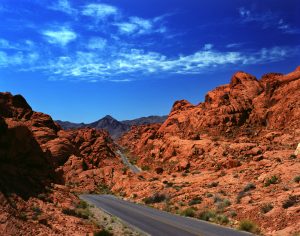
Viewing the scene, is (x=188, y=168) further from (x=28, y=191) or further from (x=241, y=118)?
(x=28, y=191)

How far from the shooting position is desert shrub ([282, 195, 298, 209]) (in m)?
23.7

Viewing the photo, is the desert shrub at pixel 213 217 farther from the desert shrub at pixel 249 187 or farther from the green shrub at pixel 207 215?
the desert shrub at pixel 249 187

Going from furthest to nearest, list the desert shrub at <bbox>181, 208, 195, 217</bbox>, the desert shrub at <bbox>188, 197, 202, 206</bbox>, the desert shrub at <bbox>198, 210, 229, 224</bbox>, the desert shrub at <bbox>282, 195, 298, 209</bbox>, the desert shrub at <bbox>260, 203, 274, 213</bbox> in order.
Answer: the desert shrub at <bbox>188, 197, 202, 206</bbox> < the desert shrub at <bbox>181, 208, 195, 217</bbox> < the desert shrub at <bbox>198, 210, 229, 224</bbox> < the desert shrub at <bbox>260, 203, 274, 213</bbox> < the desert shrub at <bbox>282, 195, 298, 209</bbox>

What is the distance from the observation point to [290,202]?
78.3 feet

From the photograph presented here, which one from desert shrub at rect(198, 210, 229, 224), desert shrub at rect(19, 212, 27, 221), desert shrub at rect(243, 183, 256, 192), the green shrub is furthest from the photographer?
desert shrub at rect(243, 183, 256, 192)

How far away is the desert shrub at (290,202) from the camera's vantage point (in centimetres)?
2367

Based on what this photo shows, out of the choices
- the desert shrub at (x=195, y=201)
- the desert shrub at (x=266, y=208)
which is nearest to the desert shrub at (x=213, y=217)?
the desert shrub at (x=266, y=208)

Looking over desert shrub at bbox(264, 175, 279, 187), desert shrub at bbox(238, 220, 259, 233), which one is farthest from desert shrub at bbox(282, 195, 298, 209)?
desert shrub at bbox(264, 175, 279, 187)

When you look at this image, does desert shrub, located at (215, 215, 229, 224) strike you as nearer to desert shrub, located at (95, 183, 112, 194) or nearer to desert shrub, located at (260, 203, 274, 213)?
desert shrub, located at (260, 203, 274, 213)

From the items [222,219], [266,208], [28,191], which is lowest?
[222,219]

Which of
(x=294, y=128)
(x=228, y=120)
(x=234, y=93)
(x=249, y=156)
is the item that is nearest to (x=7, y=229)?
(x=249, y=156)

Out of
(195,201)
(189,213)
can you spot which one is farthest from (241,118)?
(189,213)

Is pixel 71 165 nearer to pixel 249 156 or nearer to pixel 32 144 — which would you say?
pixel 249 156

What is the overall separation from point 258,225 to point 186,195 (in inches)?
731
